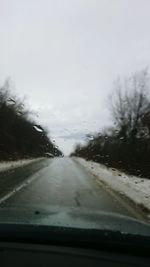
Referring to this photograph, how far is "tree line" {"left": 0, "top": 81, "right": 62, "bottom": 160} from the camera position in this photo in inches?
2980

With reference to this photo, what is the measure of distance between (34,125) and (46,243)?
109818 mm

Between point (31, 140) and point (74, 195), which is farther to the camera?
point (31, 140)

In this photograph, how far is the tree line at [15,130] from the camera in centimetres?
7569

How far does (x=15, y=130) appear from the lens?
9412cm

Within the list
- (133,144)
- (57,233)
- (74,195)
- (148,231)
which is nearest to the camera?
(57,233)

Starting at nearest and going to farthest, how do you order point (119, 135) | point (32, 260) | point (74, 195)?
point (32, 260), point (74, 195), point (119, 135)

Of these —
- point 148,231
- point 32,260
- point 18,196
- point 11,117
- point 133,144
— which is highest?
point 11,117

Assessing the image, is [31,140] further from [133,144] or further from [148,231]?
[148,231]

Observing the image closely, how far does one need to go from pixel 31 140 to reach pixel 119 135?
5224cm

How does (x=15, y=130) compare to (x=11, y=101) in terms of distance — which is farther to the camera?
(x=15, y=130)

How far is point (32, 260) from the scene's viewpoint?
4227 millimetres

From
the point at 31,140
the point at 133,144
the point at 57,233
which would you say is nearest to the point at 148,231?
the point at 57,233

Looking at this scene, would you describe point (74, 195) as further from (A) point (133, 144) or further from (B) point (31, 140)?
(B) point (31, 140)

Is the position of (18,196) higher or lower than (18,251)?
higher
